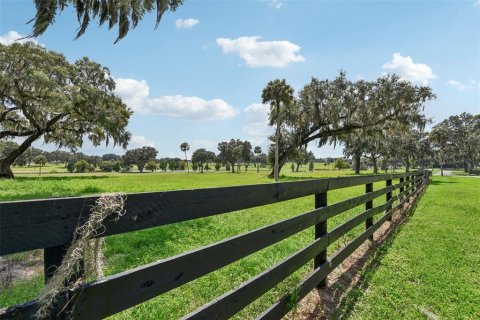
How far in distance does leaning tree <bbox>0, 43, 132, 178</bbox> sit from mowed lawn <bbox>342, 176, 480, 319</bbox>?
30.4 m

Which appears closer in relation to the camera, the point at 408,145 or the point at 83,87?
the point at 83,87

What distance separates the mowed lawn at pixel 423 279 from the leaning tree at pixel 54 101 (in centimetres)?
3036

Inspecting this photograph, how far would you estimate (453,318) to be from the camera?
4.10 meters

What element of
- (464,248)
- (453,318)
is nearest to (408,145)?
(464,248)

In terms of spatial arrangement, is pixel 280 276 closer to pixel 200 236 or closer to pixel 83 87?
pixel 200 236

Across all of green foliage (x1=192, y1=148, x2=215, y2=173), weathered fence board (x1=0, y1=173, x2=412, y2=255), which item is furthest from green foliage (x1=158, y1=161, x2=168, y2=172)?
weathered fence board (x1=0, y1=173, x2=412, y2=255)

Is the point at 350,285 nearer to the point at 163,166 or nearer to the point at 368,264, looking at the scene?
the point at 368,264

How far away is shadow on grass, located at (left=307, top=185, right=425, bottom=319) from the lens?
4.05 metres

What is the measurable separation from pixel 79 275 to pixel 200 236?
227 inches

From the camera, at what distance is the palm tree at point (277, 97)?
131ft

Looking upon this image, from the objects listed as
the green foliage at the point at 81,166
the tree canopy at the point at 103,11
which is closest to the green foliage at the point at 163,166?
the green foliage at the point at 81,166

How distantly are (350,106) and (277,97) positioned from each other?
8204 millimetres

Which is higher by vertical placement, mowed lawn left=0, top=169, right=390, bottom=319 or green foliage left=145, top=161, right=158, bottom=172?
green foliage left=145, top=161, right=158, bottom=172

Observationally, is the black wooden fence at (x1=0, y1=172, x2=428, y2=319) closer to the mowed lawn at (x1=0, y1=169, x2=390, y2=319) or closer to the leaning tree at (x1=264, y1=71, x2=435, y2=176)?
the mowed lawn at (x1=0, y1=169, x2=390, y2=319)
